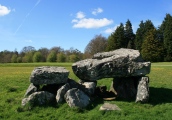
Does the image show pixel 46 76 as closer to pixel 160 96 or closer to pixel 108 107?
pixel 108 107

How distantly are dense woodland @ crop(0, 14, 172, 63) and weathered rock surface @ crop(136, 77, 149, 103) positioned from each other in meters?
72.2

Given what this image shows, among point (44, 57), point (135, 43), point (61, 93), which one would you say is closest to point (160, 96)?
point (61, 93)

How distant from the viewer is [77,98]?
13828 millimetres

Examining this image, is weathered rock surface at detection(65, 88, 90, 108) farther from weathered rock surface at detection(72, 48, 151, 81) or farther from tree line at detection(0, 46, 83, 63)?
tree line at detection(0, 46, 83, 63)

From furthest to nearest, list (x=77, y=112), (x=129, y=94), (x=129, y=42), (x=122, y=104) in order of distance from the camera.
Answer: (x=129, y=42) < (x=129, y=94) < (x=122, y=104) < (x=77, y=112)

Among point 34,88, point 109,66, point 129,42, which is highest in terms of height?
point 129,42

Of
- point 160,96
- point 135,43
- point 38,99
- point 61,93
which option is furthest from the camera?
point 135,43

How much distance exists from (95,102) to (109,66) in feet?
8.33

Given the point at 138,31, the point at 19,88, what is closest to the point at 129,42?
the point at 138,31

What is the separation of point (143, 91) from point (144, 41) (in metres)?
78.3

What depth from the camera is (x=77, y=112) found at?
13.1 m

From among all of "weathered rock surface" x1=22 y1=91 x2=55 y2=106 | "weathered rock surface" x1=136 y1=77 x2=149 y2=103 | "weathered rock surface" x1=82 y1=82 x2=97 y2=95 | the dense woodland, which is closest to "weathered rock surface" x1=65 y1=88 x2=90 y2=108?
"weathered rock surface" x1=82 y1=82 x2=97 y2=95

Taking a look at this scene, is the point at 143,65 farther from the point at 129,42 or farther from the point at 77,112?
the point at 129,42

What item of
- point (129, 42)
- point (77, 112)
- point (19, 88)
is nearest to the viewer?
point (77, 112)
